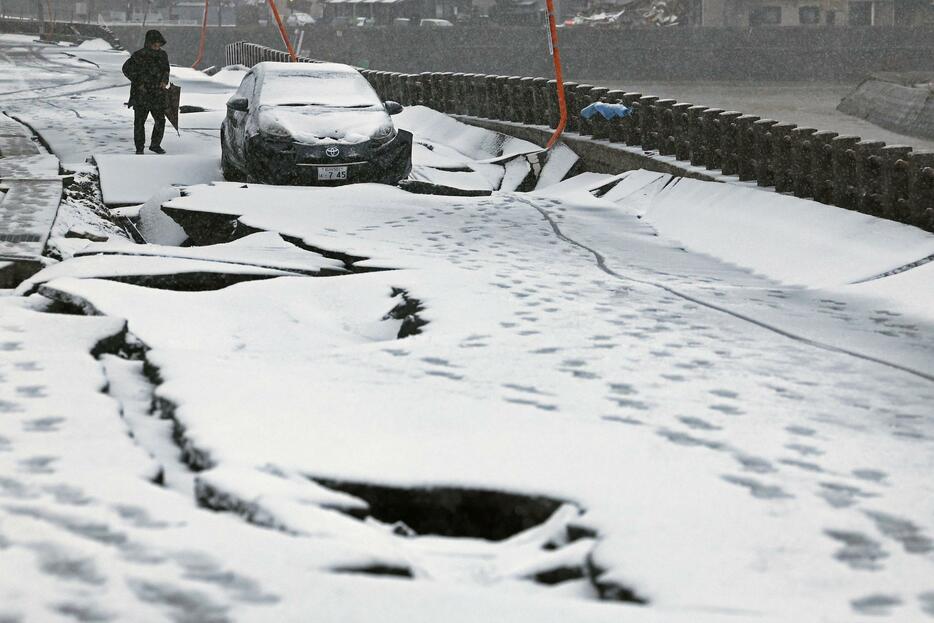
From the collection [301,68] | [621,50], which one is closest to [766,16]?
→ [621,50]

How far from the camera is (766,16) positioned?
217 ft

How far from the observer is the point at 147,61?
1591 cm

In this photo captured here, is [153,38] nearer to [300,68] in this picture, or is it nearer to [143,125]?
[143,125]

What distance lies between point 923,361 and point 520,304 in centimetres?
206

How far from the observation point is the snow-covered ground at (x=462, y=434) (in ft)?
11.6

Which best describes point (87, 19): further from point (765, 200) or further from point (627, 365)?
point (627, 365)

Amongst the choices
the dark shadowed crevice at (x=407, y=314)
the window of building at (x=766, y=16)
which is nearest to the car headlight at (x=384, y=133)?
the dark shadowed crevice at (x=407, y=314)

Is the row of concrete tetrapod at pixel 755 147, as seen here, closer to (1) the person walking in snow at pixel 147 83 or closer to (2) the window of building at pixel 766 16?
(1) the person walking in snow at pixel 147 83

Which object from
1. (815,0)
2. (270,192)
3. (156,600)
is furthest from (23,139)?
(815,0)

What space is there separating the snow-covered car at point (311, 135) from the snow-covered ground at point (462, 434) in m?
3.20

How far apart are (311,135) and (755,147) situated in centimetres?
405

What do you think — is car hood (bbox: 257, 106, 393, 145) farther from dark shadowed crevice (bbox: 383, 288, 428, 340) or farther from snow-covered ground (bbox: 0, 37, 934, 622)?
dark shadowed crevice (bbox: 383, 288, 428, 340)

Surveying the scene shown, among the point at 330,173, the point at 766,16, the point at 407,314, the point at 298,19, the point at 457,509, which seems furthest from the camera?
the point at 298,19

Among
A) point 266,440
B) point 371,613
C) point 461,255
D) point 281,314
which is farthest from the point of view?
point 461,255
